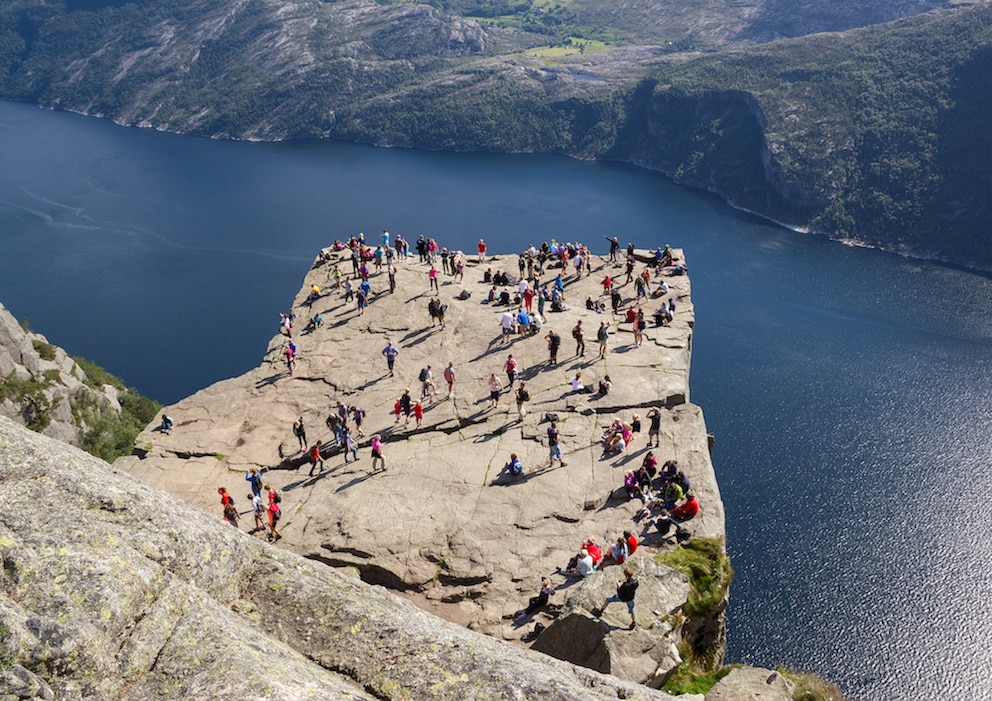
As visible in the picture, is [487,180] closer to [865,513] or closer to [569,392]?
[865,513]

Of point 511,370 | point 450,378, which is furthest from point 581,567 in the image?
point 450,378

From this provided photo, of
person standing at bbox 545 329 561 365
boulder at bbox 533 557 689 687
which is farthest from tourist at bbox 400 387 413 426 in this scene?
boulder at bbox 533 557 689 687

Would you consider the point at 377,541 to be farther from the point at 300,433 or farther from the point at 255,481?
the point at 300,433

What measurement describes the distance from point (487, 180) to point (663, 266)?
13609 cm

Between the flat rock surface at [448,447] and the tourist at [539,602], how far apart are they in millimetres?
549

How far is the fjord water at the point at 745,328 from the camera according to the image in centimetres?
5684

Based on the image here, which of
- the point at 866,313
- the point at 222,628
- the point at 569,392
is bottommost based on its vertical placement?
the point at 866,313

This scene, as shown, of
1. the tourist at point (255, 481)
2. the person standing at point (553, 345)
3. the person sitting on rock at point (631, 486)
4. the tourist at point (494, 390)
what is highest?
the person standing at point (553, 345)

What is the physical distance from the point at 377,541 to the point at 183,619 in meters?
16.3

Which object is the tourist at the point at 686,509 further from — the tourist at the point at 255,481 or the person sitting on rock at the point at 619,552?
the tourist at the point at 255,481

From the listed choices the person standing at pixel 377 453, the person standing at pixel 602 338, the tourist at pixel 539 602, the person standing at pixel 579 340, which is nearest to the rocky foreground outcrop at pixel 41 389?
the person standing at pixel 377 453

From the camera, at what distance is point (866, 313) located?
373 ft

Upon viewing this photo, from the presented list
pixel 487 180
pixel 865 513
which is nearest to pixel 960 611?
pixel 865 513

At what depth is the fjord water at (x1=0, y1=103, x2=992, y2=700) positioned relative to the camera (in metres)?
56.8
